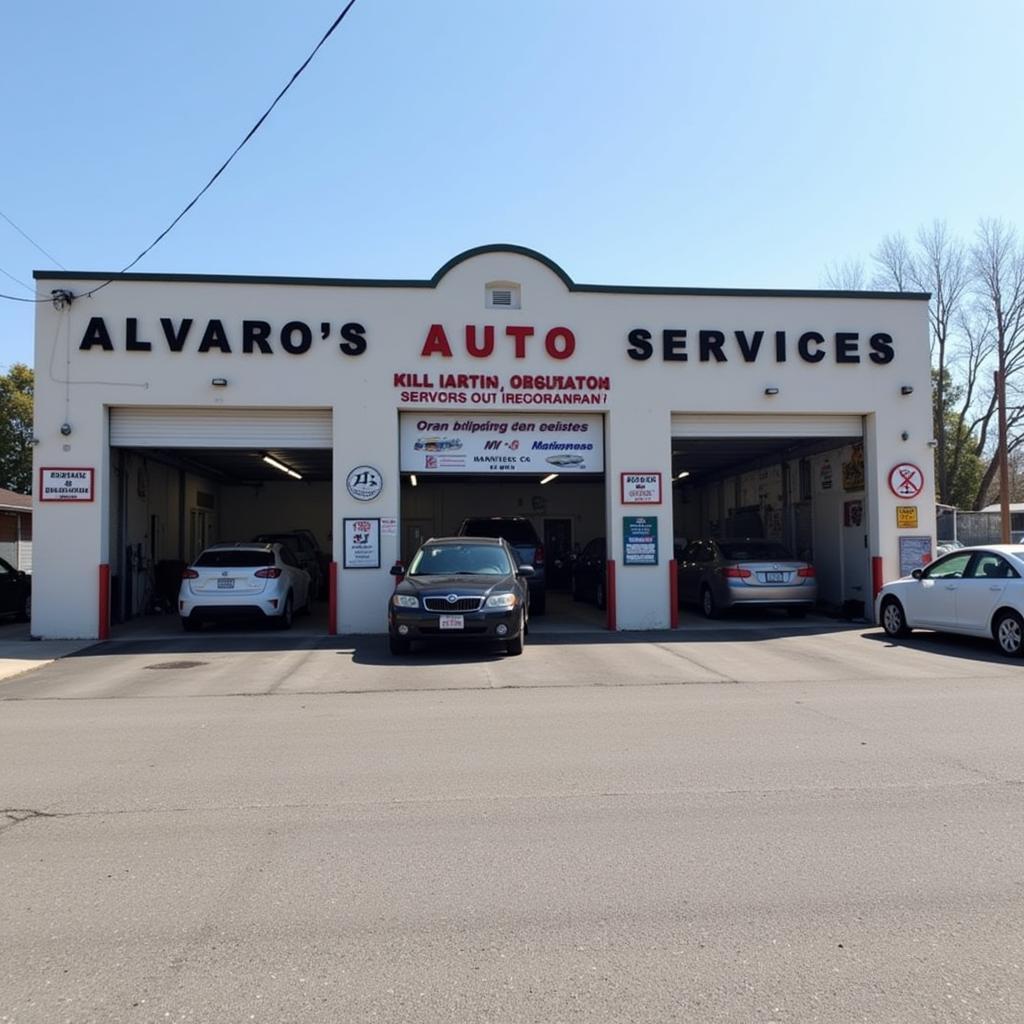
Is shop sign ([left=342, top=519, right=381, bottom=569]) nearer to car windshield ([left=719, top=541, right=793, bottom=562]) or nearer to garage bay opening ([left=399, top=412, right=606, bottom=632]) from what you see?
garage bay opening ([left=399, top=412, right=606, bottom=632])

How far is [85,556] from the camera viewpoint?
15.5 metres

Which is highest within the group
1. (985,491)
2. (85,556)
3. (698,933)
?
(985,491)

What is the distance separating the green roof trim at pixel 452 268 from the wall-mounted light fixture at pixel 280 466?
22.0ft

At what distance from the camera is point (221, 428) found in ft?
53.7

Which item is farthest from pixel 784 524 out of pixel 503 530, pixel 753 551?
pixel 503 530

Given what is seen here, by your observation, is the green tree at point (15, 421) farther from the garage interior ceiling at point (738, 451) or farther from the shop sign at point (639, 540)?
the shop sign at point (639, 540)

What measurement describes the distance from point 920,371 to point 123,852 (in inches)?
653

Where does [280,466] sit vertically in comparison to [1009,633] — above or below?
above

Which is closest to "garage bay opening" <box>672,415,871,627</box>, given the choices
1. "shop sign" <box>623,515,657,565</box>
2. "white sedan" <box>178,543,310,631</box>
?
"shop sign" <box>623,515,657,565</box>

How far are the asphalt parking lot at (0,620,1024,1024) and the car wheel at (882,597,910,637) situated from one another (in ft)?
15.4

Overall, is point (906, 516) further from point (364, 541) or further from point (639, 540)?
point (364, 541)

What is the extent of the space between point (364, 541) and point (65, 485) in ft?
17.1

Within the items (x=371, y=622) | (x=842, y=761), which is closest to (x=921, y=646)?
(x=842, y=761)

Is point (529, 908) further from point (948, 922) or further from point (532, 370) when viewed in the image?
point (532, 370)
